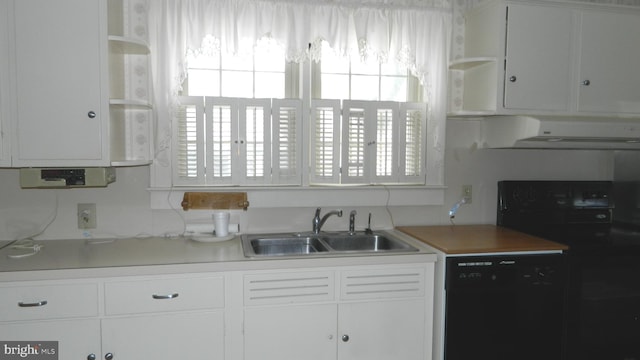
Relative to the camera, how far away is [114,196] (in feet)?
8.23

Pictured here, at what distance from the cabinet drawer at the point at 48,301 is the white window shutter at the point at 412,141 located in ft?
5.88

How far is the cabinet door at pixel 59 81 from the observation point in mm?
2035

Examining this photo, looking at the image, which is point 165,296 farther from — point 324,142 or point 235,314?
point 324,142

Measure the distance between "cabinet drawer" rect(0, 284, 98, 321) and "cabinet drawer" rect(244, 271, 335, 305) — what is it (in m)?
0.68

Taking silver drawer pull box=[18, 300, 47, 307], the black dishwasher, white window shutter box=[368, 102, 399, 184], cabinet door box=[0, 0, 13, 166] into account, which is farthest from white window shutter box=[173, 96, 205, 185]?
the black dishwasher

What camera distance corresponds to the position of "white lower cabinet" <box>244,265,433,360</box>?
6.90 ft

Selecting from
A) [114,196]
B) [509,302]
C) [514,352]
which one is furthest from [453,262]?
[114,196]

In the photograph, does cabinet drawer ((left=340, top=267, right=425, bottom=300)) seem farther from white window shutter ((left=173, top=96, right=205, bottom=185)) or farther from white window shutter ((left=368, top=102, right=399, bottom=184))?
white window shutter ((left=173, top=96, right=205, bottom=185))

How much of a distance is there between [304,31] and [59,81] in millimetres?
1264

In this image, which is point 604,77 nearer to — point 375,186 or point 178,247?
point 375,186

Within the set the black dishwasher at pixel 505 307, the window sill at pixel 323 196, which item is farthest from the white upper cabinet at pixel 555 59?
the black dishwasher at pixel 505 307

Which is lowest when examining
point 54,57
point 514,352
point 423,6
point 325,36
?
point 514,352

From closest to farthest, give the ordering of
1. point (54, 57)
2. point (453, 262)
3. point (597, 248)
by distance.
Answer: point (54, 57) < point (453, 262) < point (597, 248)

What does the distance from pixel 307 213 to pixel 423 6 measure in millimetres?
1423
